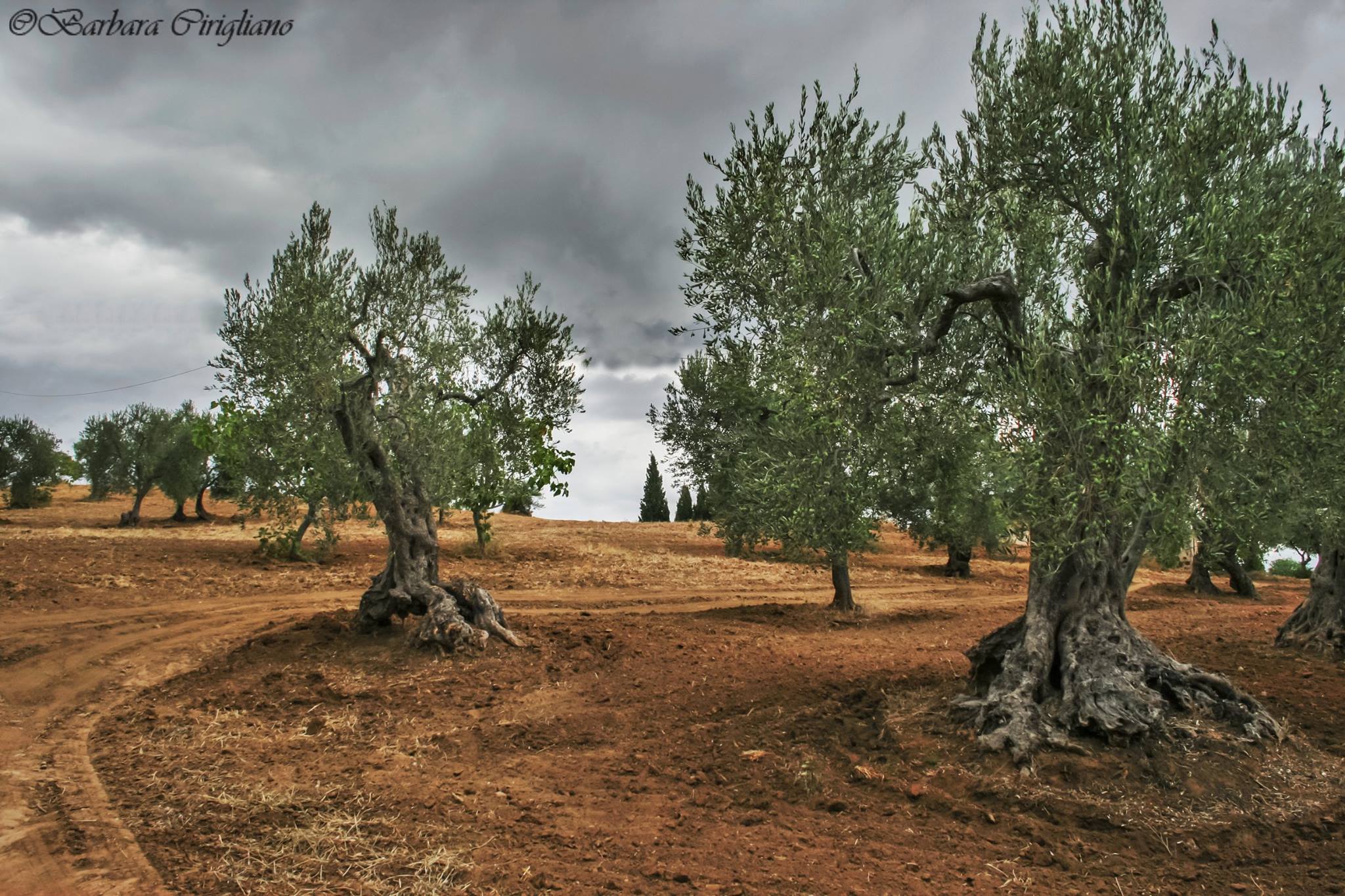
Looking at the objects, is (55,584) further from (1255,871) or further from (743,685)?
(1255,871)

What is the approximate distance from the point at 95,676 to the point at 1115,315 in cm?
1663

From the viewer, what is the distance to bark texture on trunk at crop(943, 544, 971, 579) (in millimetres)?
33719

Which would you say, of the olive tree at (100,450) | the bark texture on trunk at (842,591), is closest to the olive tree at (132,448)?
the olive tree at (100,450)

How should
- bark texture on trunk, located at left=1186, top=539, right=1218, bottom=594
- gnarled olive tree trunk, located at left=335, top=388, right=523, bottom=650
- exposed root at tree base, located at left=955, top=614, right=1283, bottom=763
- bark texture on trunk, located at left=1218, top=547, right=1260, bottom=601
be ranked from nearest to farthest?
exposed root at tree base, located at left=955, top=614, right=1283, bottom=763
gnarled olive tree trunk, located at left=335, top=388, right=523, bottom=650
bark texture on trunk, located at left=1218, top=547, right=1260, bottom=601
bark texture on trunk, located at left=1186, top=539, right=1218, bottom=594

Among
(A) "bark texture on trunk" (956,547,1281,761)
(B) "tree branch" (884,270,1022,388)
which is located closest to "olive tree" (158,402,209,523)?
(B) "tree branch" (884,270,1022,388)

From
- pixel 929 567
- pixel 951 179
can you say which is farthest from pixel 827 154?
A: pixel 929 567

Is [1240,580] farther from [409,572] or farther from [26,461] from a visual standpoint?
[26,461]

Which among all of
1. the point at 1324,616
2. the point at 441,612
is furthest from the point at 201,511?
the point at 1324,616

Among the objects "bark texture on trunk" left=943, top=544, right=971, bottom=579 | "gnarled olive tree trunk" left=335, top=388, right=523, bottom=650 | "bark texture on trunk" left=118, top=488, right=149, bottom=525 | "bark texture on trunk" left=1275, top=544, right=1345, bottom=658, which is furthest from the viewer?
"bark texture on trunk" left=118, top=488, right=149, bottom=525

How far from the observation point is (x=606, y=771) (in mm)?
8859

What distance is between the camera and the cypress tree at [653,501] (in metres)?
58.7

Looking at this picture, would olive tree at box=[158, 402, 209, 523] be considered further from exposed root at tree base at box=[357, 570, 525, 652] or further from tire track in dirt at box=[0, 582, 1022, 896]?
exposed root at tree base at box=[357, 570, 525, 652]

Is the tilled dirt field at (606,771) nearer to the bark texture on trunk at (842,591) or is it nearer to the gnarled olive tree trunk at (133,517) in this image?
the bark texture on trunk at (842,591)

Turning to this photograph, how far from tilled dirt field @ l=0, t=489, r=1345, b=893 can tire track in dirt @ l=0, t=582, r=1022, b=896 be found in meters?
0.06
